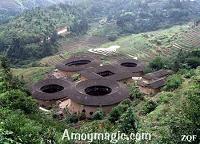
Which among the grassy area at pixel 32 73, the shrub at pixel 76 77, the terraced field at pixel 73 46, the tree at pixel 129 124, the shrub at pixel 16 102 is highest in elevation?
the tree at pixel 129 124

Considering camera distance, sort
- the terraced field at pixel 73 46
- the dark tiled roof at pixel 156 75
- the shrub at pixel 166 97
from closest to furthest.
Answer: the shrub at pixel 166 97
the dark tiled roof at pixel 156 75
the terraced field at pixel 73 46

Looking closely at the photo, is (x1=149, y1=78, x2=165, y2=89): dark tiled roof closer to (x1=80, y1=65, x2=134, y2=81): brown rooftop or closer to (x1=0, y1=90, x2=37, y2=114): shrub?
(x1=80, y1=65, x2=134, y2=81): brown rooftop

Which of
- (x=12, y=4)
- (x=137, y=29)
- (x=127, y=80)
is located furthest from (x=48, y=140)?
(x=12, y=4)

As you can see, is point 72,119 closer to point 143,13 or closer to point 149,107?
point 149,107

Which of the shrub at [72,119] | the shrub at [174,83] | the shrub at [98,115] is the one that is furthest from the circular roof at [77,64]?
the shrub at [174,83]

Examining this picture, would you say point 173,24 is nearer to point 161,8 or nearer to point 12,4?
point 161,8

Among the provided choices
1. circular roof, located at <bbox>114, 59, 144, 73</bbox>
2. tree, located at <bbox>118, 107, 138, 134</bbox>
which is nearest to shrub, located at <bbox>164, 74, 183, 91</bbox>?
circular roof, located at <bbox>114, 59, 144, 73</bbox>

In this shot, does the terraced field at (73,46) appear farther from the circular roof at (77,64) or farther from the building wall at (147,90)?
the building wall at (147,90)
